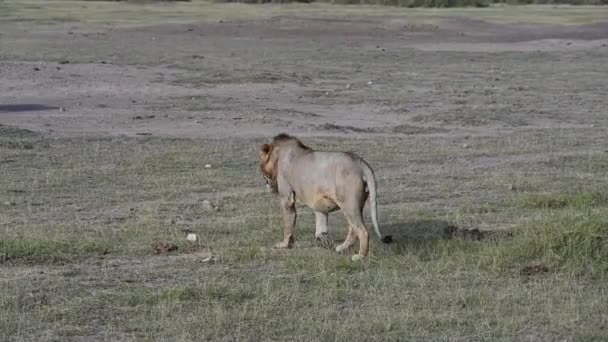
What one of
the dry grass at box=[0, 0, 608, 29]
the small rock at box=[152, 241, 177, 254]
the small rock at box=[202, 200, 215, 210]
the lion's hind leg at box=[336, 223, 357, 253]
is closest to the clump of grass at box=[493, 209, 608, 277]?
the lion's hind leg at box=[336, 223, 357, 253]

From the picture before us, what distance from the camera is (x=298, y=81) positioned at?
27.8 m

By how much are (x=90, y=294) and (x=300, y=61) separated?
25.6 m

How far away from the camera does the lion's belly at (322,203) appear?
952 centimetres

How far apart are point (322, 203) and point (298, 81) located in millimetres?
18381

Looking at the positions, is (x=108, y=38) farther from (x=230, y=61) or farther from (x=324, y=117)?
(x=324, y=117)

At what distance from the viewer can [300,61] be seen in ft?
110

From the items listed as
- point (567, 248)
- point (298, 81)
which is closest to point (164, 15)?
point (298, 81)

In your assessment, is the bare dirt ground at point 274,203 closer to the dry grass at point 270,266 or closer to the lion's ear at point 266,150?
the dry grass at point 270,266

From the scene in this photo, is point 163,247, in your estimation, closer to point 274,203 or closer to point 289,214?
point 289,214

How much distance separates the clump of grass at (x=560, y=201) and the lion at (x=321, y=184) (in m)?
2.58

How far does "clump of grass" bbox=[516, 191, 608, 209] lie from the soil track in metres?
7.42

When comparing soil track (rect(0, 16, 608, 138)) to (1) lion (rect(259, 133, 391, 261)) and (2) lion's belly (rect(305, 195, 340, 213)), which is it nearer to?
(1) lion (rect(259, 133, 391, 261))

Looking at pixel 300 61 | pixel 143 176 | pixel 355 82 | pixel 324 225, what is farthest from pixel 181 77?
pixel 324 225

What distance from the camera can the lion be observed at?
30.5ft
